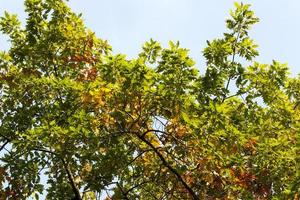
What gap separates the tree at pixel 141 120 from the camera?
520 inches

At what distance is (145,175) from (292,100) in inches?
304

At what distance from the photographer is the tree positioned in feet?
43.3

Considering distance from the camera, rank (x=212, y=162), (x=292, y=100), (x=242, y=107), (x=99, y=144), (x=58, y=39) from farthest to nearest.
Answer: (x=292, y=100) < (x=58, y=39) < (x=242, y=107) < (x=99, y=144) < (x=212, y=162)

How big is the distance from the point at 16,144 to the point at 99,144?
231cm

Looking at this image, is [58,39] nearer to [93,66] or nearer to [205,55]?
[93,66]

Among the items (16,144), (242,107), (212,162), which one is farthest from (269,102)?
(16,144)

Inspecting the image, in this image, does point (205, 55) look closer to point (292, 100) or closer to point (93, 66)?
point (93, 66)

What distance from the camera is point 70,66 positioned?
17.5 meters

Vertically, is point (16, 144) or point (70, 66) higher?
point (70, 66)

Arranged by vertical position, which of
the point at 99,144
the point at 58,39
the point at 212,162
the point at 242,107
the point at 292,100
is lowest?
the point at 212,162

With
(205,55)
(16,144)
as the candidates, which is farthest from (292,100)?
(16,144)

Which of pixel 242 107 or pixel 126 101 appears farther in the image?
pixel 242 107

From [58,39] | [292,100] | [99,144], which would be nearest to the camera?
[99,144]

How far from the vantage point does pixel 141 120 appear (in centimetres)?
1398
